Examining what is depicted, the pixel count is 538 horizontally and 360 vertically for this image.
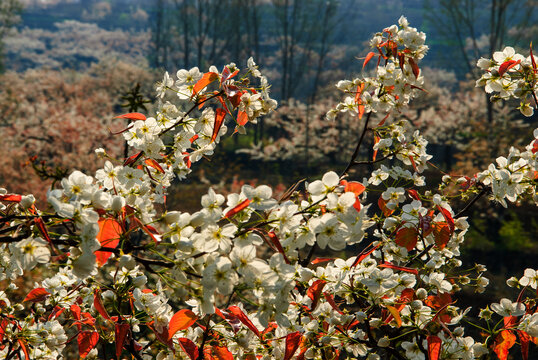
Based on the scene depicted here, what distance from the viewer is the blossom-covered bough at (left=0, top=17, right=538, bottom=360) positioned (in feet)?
2.94

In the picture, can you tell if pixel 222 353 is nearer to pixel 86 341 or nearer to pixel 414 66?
pixel 86 341

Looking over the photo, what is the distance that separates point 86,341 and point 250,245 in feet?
3.22

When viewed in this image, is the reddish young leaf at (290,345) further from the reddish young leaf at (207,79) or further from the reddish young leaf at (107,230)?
the reddish young leaf at (207,79)

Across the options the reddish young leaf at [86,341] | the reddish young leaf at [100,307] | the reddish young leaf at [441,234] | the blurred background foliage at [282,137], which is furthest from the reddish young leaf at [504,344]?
the reddish young leaf at [86,341]

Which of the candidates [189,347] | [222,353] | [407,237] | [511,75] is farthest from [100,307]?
[511,75]

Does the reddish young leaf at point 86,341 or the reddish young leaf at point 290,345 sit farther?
the reddish young leaf at point 86,341

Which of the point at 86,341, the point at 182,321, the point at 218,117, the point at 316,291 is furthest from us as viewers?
the point at 86,341

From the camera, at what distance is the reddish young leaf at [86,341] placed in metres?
1.48

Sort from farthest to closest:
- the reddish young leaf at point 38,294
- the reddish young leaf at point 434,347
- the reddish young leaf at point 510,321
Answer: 1. the reddish young leaf at point 38,294
2. the reddish young leaf at point 510,321
3. the reddish young leaf at point 434,347

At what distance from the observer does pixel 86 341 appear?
149cm

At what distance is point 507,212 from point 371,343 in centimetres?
673

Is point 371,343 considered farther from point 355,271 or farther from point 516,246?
point 516,246

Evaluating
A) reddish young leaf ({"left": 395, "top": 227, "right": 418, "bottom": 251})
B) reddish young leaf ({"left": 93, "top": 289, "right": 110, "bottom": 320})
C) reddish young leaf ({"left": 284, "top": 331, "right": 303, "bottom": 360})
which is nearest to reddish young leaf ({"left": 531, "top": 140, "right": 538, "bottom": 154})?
reddish young leaf ({"left": 395, "top": 227, "right": 418, "bottom": 251})

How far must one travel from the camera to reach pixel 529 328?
4.21 feet
